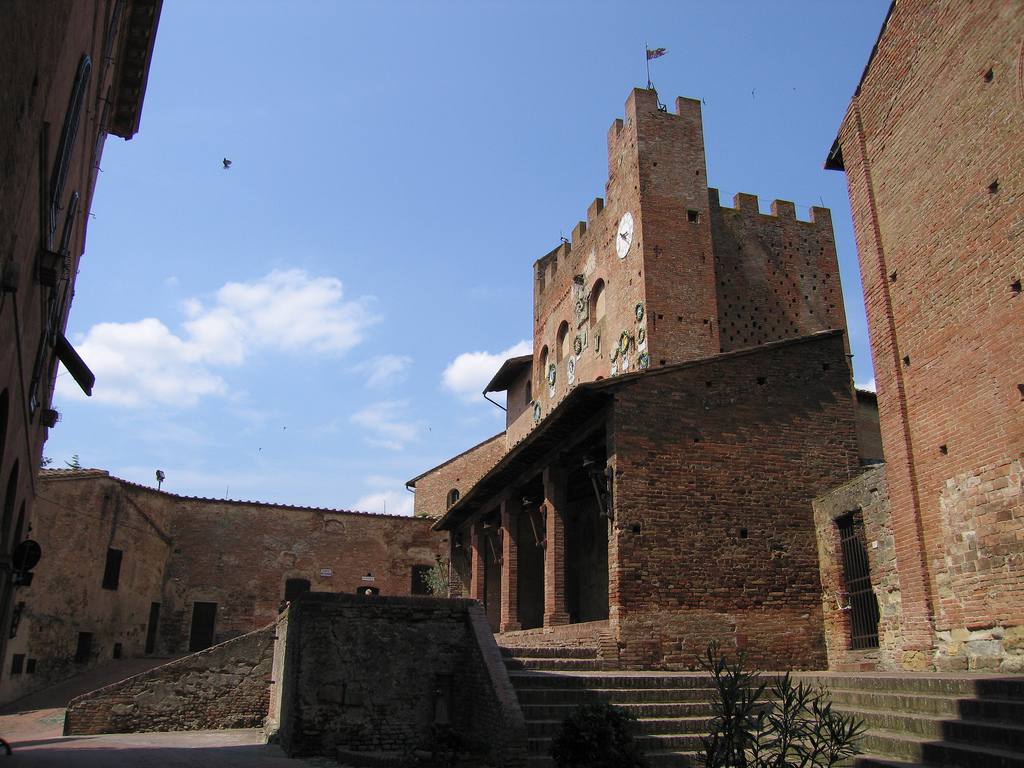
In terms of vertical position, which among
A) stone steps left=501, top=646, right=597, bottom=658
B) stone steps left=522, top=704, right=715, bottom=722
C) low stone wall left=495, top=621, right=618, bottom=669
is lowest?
stone steps left=522, top=704, right=715, bottom=722

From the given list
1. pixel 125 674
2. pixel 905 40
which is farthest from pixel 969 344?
pixel 125 674

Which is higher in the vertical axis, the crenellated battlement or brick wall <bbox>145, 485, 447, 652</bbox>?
the crenellated battlement

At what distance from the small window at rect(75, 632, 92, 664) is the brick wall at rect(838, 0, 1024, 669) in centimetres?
1816

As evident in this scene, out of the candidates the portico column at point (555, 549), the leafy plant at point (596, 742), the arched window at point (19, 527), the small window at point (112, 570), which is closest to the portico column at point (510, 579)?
the portico column at point (555, 549)

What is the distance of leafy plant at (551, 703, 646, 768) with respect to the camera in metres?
7.16

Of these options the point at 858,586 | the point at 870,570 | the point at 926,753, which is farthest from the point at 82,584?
the point at 926,753

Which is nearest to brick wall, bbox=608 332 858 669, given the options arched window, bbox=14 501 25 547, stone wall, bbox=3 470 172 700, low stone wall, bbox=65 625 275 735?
low stone wall, bbox=65 625 275 735

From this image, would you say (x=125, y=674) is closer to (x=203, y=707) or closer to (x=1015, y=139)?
(x=203, y=707)

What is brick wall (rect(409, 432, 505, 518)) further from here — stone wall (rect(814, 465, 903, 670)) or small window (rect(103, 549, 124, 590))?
stone wall (rect(814, 465, 903, 670))

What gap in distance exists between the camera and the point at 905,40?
12.2 metres

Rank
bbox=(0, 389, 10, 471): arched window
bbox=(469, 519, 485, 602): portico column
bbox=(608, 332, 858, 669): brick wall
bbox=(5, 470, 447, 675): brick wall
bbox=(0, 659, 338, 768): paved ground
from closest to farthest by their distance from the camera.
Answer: bbox=(0, 389, 10, 471): arched window → bbox=(0, 659, 338, 768): paved ground → bbox=(608, 332, 858, 669): brick wall → bbox=(5, 470, 447, 675): brick wall → bbox=(469, 519, 485, 602): portico column

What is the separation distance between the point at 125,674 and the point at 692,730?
15.1 m

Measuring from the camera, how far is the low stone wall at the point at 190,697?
1398 centimetres

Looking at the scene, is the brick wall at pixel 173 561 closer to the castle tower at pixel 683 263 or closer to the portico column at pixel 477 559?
the portico column at pixel 477 559
